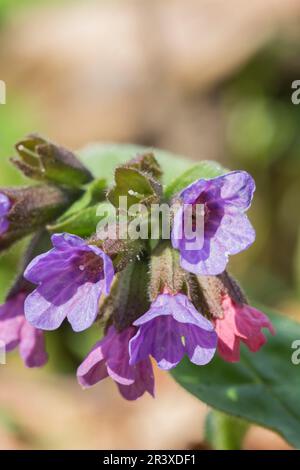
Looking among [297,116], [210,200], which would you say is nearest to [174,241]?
[210,200]

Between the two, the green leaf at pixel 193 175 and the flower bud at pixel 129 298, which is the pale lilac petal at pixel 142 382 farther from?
the green leaf at pixel 193 175

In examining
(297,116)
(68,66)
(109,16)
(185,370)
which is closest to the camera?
(185,370)

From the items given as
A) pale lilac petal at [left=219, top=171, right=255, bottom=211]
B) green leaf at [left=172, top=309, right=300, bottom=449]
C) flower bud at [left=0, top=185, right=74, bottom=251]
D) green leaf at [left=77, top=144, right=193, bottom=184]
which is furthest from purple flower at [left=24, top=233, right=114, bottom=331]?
green leaf at [left=77, top=144, right=193, bottom=184]

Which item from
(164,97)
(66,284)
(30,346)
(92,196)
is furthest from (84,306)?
(164,97)

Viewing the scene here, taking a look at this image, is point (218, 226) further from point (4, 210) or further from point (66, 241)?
point (4, 210)

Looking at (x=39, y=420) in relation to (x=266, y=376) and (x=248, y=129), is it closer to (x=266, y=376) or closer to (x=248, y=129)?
(x=266, y=376)

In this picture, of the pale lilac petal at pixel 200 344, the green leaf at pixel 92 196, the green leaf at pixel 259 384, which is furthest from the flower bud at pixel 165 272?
the green leaf at pixel 259 384

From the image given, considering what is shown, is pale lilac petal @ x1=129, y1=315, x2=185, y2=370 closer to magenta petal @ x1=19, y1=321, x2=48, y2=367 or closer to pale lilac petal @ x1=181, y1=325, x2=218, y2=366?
pale lilac petal @ x1=181, y1=325, x2=218, y2=366
